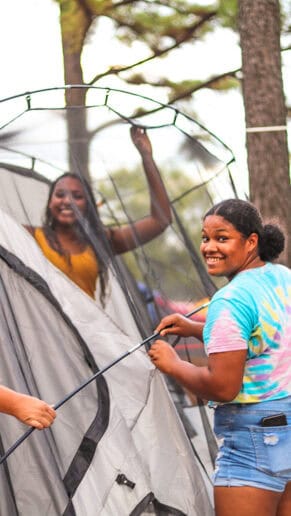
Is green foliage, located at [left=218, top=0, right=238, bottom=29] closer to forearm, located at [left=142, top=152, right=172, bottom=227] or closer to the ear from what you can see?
forearm, located at [left=142, top=152, right=172, bottom=227]

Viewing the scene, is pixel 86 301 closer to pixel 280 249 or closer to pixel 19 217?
pixel 19 217

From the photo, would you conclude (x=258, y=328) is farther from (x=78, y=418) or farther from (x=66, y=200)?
(x=66, y=200)

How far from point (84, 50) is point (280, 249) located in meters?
5.31

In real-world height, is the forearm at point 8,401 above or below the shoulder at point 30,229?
below

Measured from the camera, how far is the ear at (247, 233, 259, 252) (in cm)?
263

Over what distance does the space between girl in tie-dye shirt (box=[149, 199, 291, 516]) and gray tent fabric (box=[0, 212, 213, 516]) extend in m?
0.57

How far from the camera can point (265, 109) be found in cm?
507

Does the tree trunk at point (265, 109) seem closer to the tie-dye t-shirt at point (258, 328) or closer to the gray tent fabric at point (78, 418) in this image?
the gray tent fabric at point (78, 418)

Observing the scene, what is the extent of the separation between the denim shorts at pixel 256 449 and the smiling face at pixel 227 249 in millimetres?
389

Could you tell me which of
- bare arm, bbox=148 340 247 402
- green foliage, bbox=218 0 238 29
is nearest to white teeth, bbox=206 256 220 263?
bare arm, bbox=148 340 247 402

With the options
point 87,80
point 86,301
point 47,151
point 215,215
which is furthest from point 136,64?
point 215,215

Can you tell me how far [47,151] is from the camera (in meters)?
3.70

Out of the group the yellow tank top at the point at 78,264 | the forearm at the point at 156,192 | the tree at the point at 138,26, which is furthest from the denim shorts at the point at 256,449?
the tree at the point at 138,26

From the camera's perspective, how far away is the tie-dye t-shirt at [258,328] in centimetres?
247
